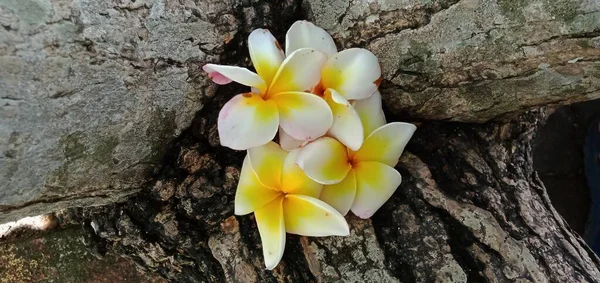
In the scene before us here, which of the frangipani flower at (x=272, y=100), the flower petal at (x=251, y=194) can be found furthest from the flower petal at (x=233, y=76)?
the flower petal at (x=251, y=194)

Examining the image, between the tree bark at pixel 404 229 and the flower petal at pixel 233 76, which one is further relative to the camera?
the tree bark at pixel 404 229

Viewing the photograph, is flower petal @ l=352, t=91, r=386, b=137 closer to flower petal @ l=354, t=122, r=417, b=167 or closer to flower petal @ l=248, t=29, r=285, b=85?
flower petal @ l=354, t=122, r=417, b=167

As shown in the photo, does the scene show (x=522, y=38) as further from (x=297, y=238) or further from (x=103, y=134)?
(x=103, y=134)

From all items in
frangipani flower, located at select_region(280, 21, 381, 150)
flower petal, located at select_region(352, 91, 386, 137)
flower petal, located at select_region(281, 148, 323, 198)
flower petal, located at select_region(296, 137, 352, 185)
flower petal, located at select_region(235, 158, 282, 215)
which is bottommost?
flower petal, located at select_region(235, 158, 282, 215)

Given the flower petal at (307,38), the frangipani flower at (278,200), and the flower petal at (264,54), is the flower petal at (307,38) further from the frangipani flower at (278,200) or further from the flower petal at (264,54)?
the frangipani flower at (278,200)

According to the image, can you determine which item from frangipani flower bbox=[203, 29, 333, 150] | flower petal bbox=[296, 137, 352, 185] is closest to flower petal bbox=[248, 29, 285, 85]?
frangipani flower bbox=[203, 29, 333, 150]

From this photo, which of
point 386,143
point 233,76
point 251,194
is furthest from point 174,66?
point 386,143
